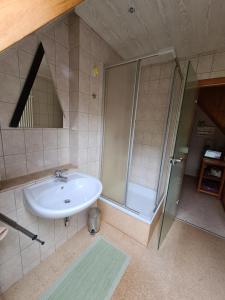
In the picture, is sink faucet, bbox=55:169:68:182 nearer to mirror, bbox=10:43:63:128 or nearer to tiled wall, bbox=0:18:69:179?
tiled wall, bbox=0:18:69:179

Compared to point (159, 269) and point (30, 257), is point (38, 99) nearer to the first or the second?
point (30, 257)

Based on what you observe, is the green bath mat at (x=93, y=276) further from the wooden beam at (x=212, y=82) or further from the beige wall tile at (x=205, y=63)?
the beige wall tile at (x=205, y=63)

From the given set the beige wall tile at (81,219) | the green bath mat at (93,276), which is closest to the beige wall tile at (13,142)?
the beige wall tile at (81,219)

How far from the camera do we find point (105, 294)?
42.3 inches

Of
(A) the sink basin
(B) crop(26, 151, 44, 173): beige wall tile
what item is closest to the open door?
(A) the sink basin

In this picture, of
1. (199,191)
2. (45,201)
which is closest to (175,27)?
(45,201)

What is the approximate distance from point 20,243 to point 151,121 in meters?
2.12

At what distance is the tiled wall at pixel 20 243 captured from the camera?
39.3 inches

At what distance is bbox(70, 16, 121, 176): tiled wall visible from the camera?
53.6 inches

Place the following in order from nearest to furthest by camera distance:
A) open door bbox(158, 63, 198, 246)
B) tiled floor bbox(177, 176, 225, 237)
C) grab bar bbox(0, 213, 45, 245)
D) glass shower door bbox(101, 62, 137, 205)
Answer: grab bar bbox(0, 213, 45, 245) < open door bbox(158, 63, 198, 246) < glass shower door bbox(101, 62, 137, 205) < tiled floor bbox(177, 176, 225, 237)

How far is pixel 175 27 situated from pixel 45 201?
201cm

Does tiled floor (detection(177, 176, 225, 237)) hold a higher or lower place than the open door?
lower

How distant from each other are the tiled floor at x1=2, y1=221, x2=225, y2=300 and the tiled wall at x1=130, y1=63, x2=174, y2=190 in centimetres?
89

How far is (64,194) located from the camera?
4.16 feet
